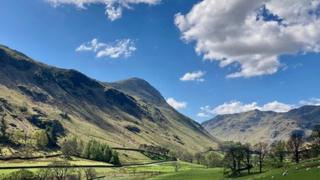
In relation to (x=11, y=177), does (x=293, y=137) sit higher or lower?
higher

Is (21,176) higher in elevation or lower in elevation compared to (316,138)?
lower

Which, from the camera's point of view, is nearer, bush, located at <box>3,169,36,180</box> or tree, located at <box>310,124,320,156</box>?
tree, located at <box>310,124,320,156</box>

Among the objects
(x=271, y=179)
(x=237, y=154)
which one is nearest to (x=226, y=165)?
(x=237, y=154)

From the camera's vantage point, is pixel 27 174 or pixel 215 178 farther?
pixel 27 174

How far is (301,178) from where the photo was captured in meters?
89.8

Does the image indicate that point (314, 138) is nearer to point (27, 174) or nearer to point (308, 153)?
point (308, 153)

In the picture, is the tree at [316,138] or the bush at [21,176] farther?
the bush at [21,176]

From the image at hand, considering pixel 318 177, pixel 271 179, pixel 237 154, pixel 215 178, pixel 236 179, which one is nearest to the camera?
pixel 318 177

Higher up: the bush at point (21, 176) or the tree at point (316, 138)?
the tree at point (316, 138)

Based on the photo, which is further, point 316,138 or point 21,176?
point 21,176

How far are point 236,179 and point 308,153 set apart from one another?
65.9 meters

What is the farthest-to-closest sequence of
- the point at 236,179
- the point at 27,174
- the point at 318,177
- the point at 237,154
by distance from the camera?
the point at 27,174, the point at 237,154, the point at 236,179, the point at 318,177

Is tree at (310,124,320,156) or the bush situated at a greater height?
tree at (310,124,320,156)

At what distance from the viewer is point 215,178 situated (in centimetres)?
16600
